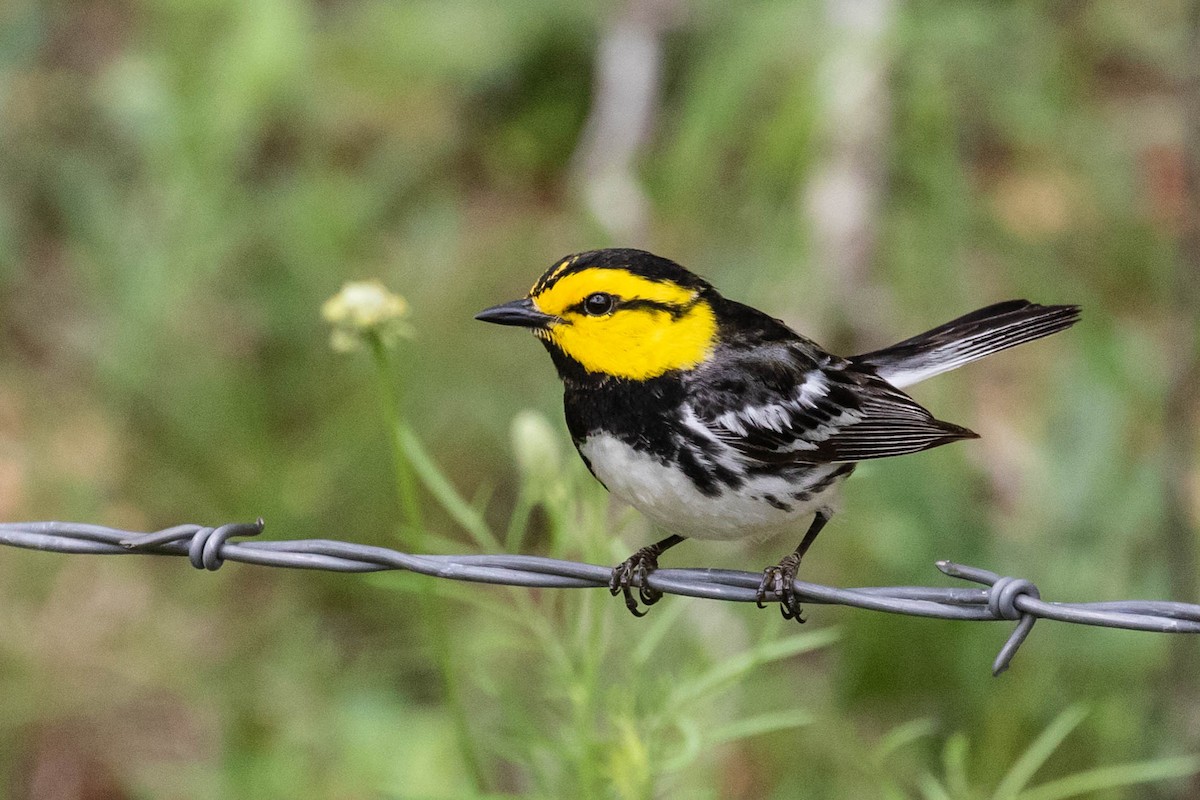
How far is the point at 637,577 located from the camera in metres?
3.02

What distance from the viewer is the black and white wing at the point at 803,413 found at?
2898 millimetres

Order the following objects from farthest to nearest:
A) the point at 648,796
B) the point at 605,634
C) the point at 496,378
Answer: the point at 496,378
the point at 605,634
the point at 648,796

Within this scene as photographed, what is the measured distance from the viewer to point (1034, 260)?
15.3 feet

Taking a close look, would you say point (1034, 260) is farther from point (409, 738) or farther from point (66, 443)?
point (66, 443)

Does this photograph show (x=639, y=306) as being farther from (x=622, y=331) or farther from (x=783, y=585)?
(x=783, y=585)

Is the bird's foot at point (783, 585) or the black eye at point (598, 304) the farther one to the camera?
the black eye at point (598, 304)

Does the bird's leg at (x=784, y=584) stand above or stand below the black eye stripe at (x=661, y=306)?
below

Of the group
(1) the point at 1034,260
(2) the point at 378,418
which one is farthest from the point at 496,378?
(1) the point at 1034,260

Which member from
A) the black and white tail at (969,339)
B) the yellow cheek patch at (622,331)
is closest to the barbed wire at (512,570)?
the yellow cheek patch at (622,331)

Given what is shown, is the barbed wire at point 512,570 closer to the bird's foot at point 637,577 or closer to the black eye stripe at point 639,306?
the bird's foot at point 637,577

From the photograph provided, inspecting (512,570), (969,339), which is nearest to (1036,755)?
(969,339)

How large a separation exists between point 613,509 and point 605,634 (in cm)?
151

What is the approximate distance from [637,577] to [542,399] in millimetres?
2651

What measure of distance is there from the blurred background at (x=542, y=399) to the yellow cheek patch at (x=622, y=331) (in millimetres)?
230
